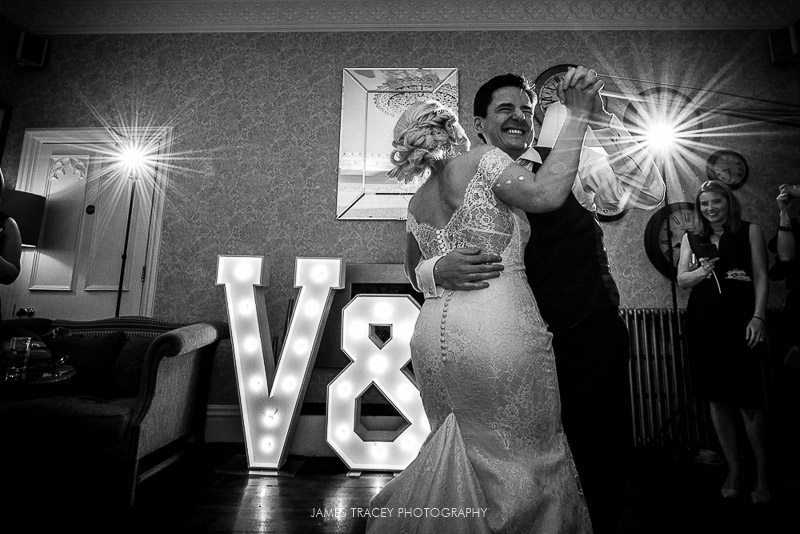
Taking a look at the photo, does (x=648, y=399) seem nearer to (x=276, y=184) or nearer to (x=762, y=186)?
(x=762, y=186)

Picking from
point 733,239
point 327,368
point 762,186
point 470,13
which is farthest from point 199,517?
point 762,186

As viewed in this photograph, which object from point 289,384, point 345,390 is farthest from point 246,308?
point 345,390

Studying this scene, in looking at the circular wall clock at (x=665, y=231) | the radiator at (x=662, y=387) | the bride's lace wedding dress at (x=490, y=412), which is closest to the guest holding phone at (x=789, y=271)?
the radiator at (x=662, y=387)

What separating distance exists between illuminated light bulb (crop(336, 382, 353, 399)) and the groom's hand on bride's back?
5.35 feet

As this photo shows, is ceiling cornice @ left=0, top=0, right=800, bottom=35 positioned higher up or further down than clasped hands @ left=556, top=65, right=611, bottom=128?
higher up

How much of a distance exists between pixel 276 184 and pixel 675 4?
13.7 ft

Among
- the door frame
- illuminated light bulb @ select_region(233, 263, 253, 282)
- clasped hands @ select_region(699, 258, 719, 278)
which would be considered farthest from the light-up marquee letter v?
clasped hands @ select_region(699, 258, 719, 278)

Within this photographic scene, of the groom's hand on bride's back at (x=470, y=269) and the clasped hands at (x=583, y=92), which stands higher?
the clasped hands at (x=583, y=92)

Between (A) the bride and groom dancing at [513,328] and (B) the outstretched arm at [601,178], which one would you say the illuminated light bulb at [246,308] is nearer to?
(A) the bride and groom dancing at [513,328]

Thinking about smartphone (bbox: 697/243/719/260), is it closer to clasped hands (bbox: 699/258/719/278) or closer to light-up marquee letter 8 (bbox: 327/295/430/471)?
clasped hands (bbox: 699/258/719/278)

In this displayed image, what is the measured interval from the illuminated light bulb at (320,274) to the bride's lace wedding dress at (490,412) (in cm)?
165

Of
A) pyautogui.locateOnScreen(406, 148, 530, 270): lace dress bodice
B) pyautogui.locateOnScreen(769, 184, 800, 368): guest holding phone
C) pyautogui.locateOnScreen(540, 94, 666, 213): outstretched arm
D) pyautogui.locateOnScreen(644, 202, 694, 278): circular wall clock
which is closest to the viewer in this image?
pyautogui.locateOnScreen(406, 148, 530, 270): lace dress bodice

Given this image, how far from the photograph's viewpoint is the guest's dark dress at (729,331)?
229 cm

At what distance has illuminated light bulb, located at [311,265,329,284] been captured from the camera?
2.68 m
